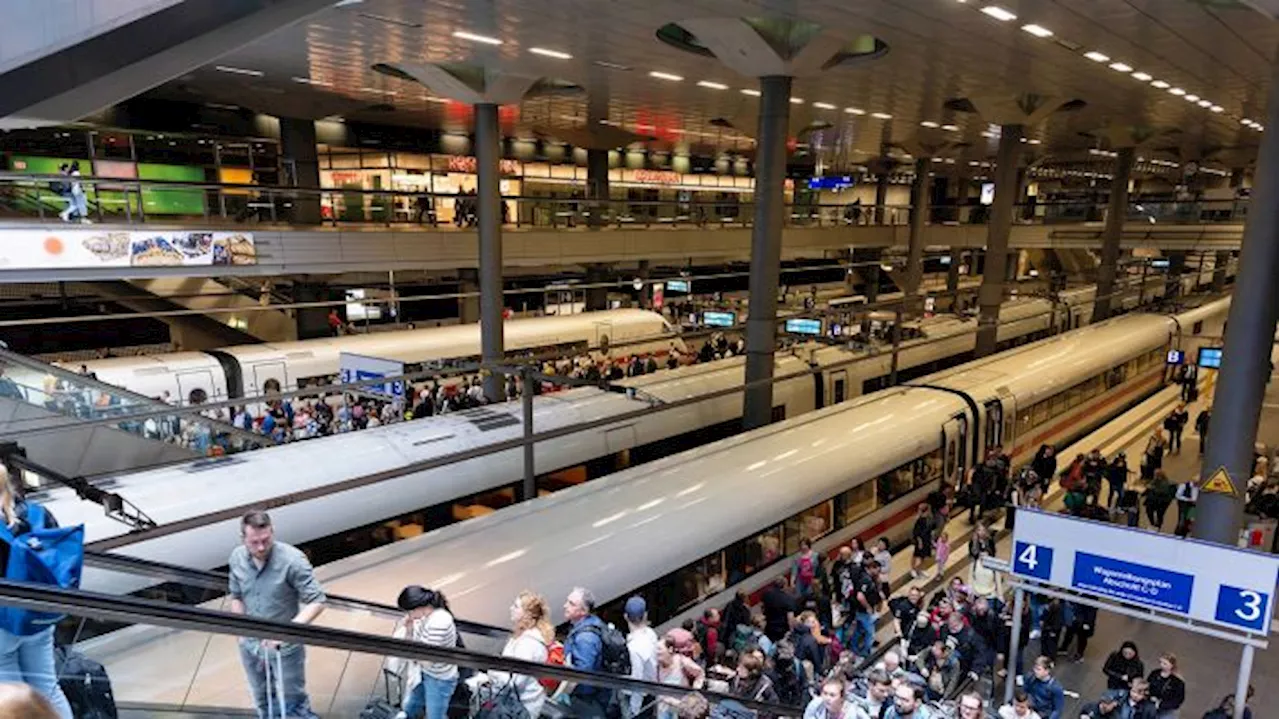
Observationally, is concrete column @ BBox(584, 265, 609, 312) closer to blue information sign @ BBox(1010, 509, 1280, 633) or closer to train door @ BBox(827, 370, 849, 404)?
train door @ BBox(827, 370, 849, 404)

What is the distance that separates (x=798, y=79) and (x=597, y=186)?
14.5m

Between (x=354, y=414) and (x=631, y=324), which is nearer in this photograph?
(x=354, y=414)

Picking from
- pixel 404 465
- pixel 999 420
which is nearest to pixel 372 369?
pixel 404 465

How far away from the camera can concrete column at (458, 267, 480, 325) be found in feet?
92.7

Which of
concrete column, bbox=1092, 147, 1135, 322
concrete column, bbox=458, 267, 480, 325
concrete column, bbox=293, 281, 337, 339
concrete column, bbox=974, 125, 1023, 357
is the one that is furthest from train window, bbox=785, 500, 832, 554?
concrete column, bbox=1092, 147, 1135, 322

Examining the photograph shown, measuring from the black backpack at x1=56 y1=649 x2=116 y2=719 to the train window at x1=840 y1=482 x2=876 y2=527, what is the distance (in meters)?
10.0

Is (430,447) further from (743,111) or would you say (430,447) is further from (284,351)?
(743,111)

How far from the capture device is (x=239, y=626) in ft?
8.41

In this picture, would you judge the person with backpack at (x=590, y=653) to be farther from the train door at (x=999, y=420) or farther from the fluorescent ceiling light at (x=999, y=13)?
the train door at (x=999, y=420)

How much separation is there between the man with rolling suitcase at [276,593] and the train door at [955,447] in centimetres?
1237

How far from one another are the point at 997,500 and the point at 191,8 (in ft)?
47.2

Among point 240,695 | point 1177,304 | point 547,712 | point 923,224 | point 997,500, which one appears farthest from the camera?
point 923,224

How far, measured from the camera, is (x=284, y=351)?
1850 cm

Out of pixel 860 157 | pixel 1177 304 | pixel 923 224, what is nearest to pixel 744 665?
pixel 1177 304
